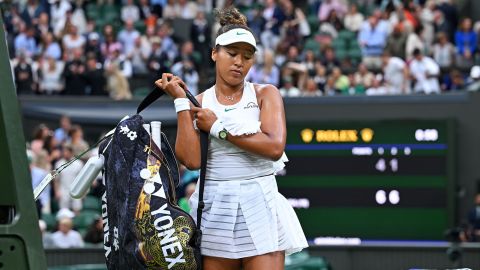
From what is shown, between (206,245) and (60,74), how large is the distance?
15711 millimetres

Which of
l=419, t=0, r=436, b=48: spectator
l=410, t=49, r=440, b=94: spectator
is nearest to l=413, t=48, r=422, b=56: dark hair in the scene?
l=410, t=49, r=440, b=94: spectator

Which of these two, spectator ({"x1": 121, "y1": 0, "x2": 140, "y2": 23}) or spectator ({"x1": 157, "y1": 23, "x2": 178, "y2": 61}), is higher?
spectator ({"x1": 121, "y1": 0, "x2": 140, "y2": 23})

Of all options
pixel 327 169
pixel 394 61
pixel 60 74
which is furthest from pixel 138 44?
pixel 327 169

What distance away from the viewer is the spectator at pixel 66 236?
16219mm

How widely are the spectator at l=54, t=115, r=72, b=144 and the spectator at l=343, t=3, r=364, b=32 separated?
5.96m

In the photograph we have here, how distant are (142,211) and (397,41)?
16.9 metres

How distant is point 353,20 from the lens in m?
22.7

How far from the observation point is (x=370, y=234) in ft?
56.1

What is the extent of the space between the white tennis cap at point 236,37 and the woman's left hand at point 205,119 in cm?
29

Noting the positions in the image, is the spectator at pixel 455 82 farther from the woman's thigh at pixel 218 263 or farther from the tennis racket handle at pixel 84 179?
the tennis racket handle at pixel 84 179

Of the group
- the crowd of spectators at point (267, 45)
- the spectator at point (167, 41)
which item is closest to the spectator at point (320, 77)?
the crowd of spectators at point (267, 45)

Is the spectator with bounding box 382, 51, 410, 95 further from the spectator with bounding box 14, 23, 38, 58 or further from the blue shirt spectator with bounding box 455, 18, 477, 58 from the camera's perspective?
the spectator with bounding box 14, 23, 38, 58

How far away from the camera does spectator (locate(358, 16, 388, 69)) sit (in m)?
21.4

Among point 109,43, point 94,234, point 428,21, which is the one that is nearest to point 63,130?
point 94,234
